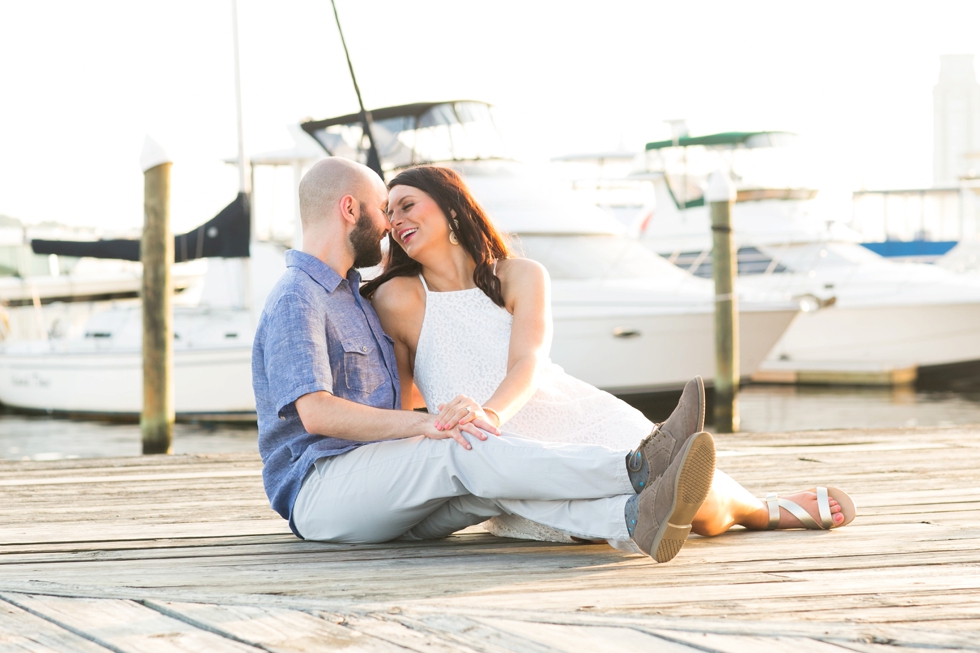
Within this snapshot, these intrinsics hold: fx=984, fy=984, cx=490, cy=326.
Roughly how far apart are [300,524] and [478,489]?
520 mm

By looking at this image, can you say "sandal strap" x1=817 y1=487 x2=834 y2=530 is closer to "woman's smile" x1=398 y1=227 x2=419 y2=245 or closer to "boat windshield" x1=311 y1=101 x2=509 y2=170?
"woman's smile" x1=398 y1=227 x2=419 y2=245

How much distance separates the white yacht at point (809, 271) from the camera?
54.7 ft

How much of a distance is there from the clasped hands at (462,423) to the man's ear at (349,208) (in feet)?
1.89

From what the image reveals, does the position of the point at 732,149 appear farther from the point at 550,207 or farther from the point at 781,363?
the point at 550,207

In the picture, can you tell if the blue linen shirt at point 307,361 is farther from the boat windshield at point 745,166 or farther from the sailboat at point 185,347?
the boat windshield at point 745,166

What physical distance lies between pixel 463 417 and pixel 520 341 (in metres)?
0.35

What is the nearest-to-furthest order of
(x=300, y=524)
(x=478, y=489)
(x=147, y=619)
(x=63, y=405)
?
(x=147, y=619) → (x=478, y=489) → (x=300, y=524) → (x=63, y=405)

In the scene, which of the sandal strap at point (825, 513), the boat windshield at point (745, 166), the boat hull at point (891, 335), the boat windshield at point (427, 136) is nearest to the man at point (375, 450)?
the sandal strap at point (825, 513)

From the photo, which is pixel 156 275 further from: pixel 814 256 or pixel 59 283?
pixel 59 283

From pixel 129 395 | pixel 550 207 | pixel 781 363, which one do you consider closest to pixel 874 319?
pixel 781 363

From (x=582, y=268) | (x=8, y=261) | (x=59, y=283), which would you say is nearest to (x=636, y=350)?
(x=582, y=268)

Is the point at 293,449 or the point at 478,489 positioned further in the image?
the point at 293,449

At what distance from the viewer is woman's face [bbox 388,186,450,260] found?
2.59 m

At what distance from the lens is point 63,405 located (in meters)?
13.8
